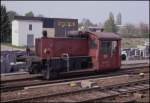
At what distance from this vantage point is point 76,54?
18.5 meters

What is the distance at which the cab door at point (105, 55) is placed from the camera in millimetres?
18328

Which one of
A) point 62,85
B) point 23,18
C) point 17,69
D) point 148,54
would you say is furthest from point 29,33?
point 62,85

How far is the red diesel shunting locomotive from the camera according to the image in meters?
16.8

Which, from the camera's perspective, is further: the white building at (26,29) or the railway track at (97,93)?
the white building at (26,29)

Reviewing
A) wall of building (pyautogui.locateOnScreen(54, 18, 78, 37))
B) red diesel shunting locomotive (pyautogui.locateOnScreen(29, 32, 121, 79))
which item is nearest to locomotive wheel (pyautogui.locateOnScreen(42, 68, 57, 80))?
red diesel shunting locomotive (pyautogui.locateOnScreen(29, 32, 121, 79))

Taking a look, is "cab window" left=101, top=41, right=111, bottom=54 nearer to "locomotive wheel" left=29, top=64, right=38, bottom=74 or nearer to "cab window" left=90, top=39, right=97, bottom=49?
"cab window" left=90, top=39, right=97, bottom=49

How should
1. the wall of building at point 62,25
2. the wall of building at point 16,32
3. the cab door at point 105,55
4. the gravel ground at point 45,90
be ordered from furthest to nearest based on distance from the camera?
the wall of building at point 16,32 → the wall of building at point 62,25 → the cab door at point 105,55 → the gravel ground at point 45,90

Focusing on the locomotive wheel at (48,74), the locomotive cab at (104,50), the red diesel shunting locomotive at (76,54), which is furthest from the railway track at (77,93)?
the locomotive cab at (104,50)

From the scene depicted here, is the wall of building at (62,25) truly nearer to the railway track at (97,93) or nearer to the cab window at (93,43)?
the cab window at (93,43)

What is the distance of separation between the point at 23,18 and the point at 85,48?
45418 millimetres

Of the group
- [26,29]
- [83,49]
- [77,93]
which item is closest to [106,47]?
[83,49]

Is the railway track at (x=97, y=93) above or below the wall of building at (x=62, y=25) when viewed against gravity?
below

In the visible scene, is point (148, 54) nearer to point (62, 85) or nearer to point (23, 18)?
point (62, 85)

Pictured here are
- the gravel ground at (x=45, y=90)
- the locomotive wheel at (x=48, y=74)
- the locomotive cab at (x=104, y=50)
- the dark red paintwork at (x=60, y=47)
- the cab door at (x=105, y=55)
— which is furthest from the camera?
the cab door at (x=105, y=55)
